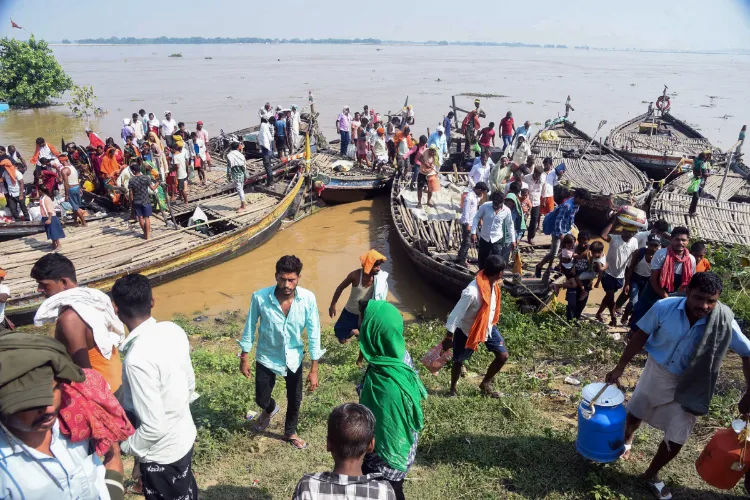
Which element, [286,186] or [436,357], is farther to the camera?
[286,186]

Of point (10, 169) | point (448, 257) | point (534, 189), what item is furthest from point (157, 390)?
point (10, 169)

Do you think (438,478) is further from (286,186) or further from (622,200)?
(286,186)

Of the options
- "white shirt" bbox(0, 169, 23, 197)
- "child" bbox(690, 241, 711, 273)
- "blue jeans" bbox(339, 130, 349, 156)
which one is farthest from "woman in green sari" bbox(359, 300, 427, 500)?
"blue jeans" bbox(339, 130, 349, 156)

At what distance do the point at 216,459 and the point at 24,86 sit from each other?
34471mm

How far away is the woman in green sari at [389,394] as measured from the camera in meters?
2.93

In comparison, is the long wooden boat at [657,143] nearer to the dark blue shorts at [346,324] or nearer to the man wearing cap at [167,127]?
the dark blue shorts at [346,324]

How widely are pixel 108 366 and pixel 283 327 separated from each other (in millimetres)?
1177

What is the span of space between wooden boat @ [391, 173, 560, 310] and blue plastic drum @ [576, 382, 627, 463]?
319 cm

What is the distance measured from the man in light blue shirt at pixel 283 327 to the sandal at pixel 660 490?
264 cm

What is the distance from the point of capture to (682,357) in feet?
11.0

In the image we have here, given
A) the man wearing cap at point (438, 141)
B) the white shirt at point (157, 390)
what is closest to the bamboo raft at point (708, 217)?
the man wearing cap at point (438, 141)

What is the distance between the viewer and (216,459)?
4.16 m

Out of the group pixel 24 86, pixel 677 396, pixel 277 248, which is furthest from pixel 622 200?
pixel 24 86

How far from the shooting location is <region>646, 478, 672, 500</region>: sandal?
3.61m
